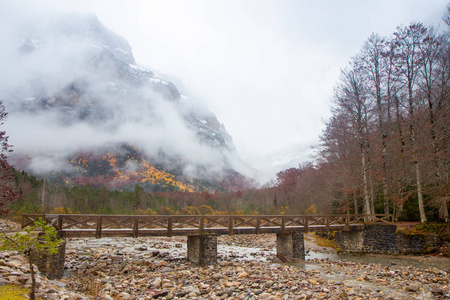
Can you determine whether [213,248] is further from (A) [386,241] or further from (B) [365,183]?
(B) [365,183]

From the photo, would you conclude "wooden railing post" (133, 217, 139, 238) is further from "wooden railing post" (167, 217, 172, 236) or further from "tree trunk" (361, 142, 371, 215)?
"tree trunk" (361, 142, 371, 215)

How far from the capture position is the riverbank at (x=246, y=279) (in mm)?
10508

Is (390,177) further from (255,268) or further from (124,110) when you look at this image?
(124,110)

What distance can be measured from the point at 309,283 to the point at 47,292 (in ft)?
32.0

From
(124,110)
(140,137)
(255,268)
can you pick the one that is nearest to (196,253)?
(255,268)

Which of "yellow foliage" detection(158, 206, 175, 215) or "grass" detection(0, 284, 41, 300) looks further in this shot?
"yellow foliage" detection(158, 206, 175, 215)

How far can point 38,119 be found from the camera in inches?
6649

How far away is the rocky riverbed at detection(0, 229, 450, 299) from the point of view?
34.3 ft

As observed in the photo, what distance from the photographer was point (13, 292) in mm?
7848

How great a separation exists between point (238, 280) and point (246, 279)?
39 cm

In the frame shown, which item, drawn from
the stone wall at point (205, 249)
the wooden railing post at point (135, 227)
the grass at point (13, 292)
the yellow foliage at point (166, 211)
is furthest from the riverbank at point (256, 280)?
the yellow foliage at point (166, 211)

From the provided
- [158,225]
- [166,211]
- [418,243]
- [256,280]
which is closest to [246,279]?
[256,280]

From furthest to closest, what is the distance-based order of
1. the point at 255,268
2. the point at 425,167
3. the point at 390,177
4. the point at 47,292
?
the point at 390,177 < the point at 425,167 < the point at 255,268 < the point at 47,292

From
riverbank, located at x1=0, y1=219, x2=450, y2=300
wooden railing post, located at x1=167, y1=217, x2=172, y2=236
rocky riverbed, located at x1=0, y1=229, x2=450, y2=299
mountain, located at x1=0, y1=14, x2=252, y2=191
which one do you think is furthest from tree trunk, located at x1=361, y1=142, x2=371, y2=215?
mountain, located at x1=0, y1=14, x2=252, y2=191
